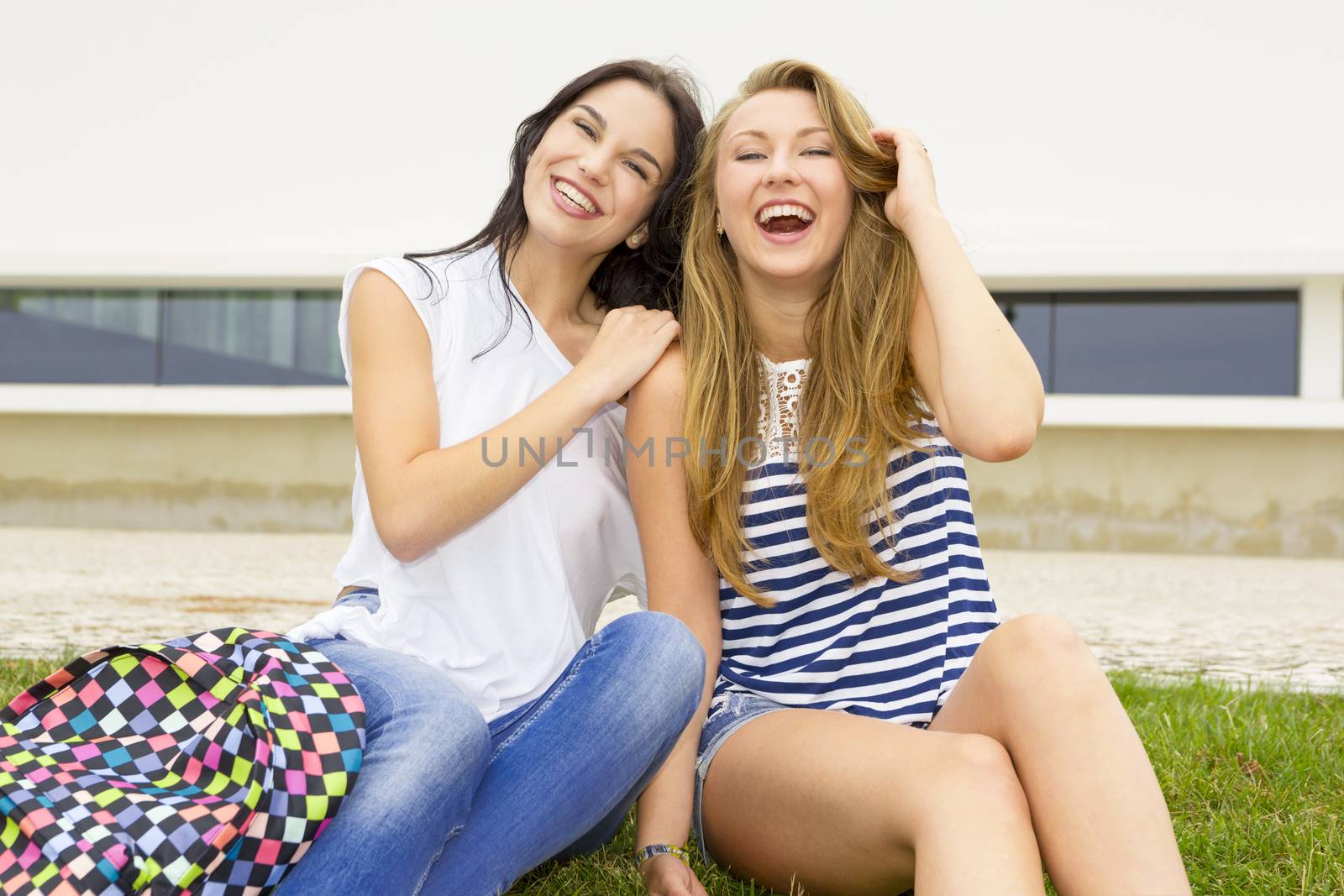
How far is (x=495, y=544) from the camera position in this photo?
2197 millimetres

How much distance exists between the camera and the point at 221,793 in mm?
1512

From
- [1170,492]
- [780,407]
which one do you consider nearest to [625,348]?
[780,407]

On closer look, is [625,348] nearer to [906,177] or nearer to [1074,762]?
[906,177]

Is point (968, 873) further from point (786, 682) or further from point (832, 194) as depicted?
point (832, 194)

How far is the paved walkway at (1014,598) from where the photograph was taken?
5.26m

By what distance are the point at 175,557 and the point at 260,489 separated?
492 centimetres

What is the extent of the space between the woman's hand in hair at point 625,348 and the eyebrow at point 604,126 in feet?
1.12

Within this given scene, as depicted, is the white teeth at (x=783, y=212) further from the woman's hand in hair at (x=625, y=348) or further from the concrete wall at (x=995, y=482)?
the concrete wall at (x=995, y=482)

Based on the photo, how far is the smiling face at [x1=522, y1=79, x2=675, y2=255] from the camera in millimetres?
2455

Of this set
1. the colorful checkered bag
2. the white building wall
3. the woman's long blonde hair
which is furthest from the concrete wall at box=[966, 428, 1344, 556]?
the colorful checkered bag

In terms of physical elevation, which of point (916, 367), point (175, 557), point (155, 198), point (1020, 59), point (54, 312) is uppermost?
point (1020, 59)

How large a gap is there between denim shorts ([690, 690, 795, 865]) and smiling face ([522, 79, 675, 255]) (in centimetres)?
102

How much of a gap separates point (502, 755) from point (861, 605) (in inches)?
29.7

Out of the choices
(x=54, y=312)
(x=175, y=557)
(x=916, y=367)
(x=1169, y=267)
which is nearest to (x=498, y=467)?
(x=916, y=367)
